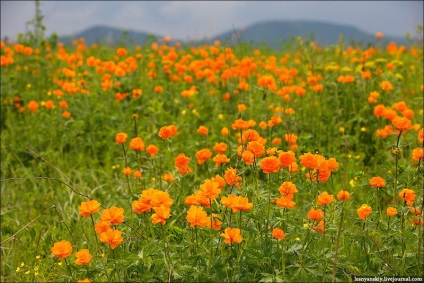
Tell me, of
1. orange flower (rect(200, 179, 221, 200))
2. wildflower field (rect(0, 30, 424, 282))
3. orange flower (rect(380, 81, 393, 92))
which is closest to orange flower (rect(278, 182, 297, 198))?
wildflower field (rect(0, 30, 424, 282))

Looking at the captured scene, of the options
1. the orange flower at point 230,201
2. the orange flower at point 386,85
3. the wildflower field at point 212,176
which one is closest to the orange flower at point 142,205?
the wildflower field at point 212,176

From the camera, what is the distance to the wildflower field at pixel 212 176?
200 centimetres

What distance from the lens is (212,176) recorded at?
2.98 m

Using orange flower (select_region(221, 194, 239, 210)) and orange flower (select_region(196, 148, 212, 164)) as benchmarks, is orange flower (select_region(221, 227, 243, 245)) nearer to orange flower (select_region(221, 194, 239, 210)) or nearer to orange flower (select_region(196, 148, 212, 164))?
orange flower (select_region(221, 194, 239, 210))

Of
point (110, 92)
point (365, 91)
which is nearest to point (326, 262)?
point (365, 91)

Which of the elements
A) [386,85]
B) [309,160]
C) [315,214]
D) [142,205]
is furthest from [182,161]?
[386,85]

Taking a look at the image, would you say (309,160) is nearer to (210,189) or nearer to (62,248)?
(210,189)

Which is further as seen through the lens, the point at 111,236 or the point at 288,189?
the point at 288,189

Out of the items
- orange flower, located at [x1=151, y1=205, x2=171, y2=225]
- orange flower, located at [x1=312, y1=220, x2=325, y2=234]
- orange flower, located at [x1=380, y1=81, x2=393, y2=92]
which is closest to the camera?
orange flower, located at [x1=151, y1=205, x2=171, y2=225]

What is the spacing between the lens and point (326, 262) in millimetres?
1902

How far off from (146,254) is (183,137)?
101 inches

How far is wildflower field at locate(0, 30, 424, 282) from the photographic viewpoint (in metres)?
2.00

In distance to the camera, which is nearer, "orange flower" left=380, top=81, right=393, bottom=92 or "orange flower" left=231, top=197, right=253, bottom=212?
"orange flower" left=231, top=197, right=253, bottom=212

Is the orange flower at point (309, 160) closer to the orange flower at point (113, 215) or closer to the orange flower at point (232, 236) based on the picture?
the orange flower at point (232, 236)
